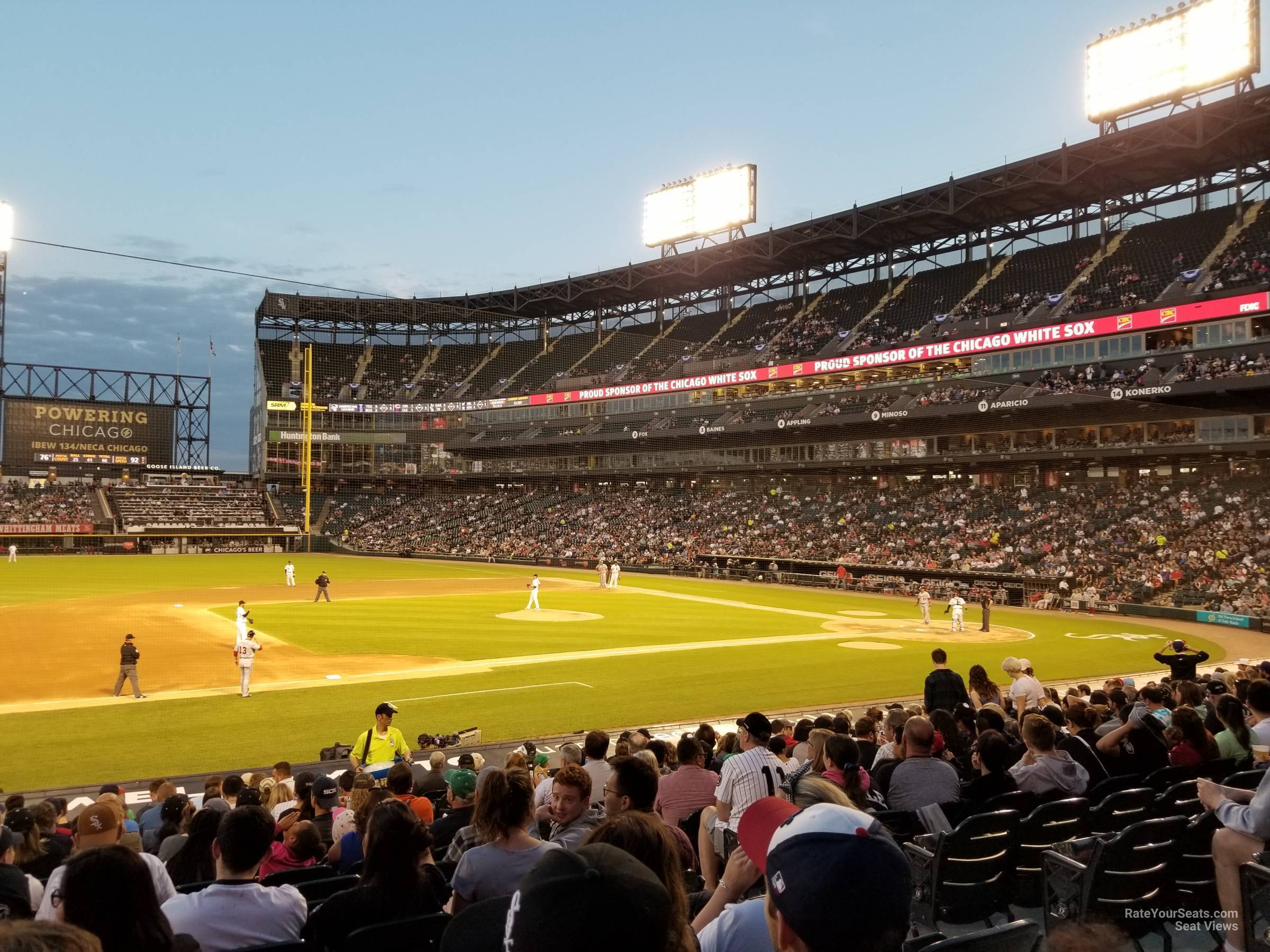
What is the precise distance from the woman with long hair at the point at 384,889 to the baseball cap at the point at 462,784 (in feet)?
9.54

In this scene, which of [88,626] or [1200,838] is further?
[88,626]

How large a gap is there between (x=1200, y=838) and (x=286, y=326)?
331ft

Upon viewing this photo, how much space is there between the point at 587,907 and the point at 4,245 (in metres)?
29.6

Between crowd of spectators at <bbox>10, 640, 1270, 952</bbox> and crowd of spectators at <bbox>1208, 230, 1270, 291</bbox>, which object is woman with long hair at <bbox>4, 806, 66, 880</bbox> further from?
crowd of spectators at <bbox>1208, 230, 1270, 291</bbox>

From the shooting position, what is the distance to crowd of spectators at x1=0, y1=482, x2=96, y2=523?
71.2 m

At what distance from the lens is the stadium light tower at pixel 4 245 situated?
23.6 metres

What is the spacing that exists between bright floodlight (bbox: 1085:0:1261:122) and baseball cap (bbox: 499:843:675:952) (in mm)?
57452

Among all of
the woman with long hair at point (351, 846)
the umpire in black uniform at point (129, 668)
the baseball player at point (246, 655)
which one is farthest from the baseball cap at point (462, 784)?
the umpire in black uniform at point (129, 668)

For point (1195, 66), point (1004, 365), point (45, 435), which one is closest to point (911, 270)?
point (1004, 365)

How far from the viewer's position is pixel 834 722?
10.5 m

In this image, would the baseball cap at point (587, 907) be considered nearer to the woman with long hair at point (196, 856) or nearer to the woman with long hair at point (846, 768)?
the woman with long hair at point (846, 768)

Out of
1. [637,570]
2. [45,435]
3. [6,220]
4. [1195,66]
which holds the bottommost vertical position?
[637,570]

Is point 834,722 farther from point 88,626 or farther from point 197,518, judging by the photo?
point 197,518

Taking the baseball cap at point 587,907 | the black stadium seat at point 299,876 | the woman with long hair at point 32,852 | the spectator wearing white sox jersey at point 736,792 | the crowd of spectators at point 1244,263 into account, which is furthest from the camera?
the crowd of spectators at point 1244,263
